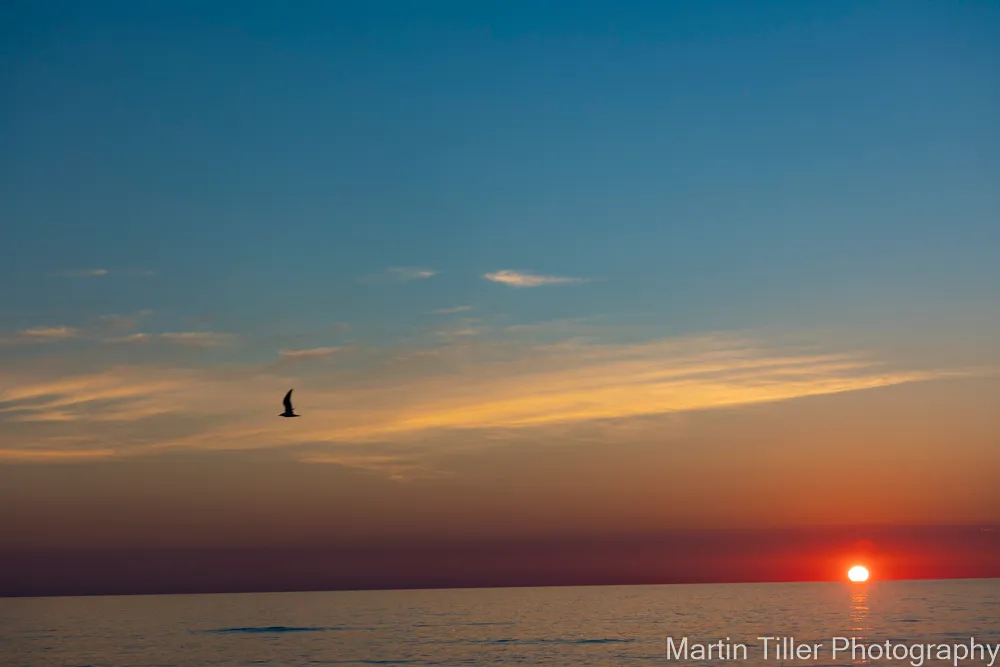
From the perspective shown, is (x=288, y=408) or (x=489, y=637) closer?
(x=288, y=408)

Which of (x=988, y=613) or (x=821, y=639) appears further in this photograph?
(x=988, y=613)

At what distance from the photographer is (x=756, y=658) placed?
93750mm

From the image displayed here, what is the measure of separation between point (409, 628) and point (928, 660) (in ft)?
232

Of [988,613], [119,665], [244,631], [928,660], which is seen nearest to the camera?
[928,660]

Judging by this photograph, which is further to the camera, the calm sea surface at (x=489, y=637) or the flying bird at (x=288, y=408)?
the calm sea surface at (x=489, y=637)

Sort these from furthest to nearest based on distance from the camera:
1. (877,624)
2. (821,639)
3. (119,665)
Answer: (877,624)
(821,639)
(119,665)

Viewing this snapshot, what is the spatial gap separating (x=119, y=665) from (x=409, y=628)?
50742 mm

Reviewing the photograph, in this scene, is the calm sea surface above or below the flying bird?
below

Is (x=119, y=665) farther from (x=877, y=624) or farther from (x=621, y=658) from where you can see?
(x=877, y=624)

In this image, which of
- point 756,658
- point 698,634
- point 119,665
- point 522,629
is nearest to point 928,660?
point 756,658

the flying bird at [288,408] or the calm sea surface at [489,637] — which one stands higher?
the flying bird at [288,408]

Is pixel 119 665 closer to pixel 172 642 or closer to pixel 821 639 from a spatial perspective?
pixel 172 642

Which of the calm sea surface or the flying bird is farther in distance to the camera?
the calm sea surface

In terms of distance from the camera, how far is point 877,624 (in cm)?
13475
